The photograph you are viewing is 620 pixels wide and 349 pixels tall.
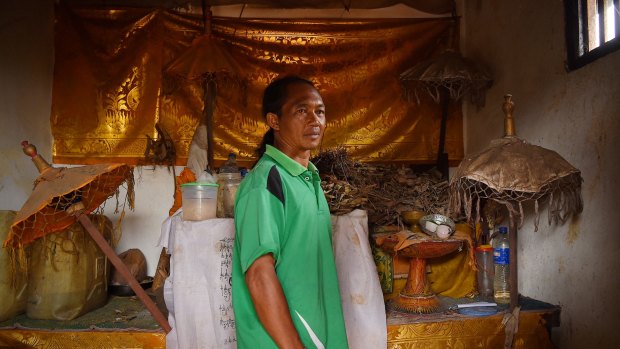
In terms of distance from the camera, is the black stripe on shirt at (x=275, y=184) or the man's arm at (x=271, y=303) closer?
the man's arm at (x=271, y=303)

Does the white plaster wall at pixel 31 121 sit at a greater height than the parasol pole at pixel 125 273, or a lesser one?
greater

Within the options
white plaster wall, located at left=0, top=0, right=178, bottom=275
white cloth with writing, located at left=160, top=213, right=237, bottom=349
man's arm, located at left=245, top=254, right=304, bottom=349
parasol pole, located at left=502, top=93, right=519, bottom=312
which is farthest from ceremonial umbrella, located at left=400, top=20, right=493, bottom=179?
man's arm, located at left=245, top=254, right=304, bottom=349

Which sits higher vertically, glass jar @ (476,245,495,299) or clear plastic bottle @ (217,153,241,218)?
clear plastic bottle @ (217,153,241,218)

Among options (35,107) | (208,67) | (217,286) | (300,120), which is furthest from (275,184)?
(35,107)

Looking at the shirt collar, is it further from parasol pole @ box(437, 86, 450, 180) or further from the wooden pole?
parasol pole @ box(437, 86, 450, 180)

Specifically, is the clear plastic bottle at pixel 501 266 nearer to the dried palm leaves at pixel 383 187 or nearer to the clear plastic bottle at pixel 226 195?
the dried palm leaves at pixel 383 187

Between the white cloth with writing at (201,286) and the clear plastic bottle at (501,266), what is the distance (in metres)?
2.00

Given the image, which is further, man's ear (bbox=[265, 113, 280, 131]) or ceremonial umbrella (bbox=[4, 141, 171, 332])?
ceremonial umbrella (bbox=[4, 141, 171, 332])

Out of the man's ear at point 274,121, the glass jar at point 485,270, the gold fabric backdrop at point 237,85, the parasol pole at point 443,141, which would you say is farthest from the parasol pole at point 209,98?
the man's ear at point 274,121

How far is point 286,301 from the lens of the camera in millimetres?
1606

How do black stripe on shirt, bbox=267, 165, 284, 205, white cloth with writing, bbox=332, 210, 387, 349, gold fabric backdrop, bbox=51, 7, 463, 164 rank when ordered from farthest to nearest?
gold fabric backdrop, bbox=51, 7, 463, 164 < white cloth with writing, bbox=332, 210, 387, 349 < black stripe on shirt, bbox=267, 165, 284, 205

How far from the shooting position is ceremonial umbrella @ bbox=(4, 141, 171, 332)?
2.88 meters

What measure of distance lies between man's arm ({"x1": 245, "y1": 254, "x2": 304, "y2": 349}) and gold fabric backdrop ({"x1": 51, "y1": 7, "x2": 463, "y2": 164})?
11.3ft

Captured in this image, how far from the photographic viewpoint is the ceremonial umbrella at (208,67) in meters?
4.23
